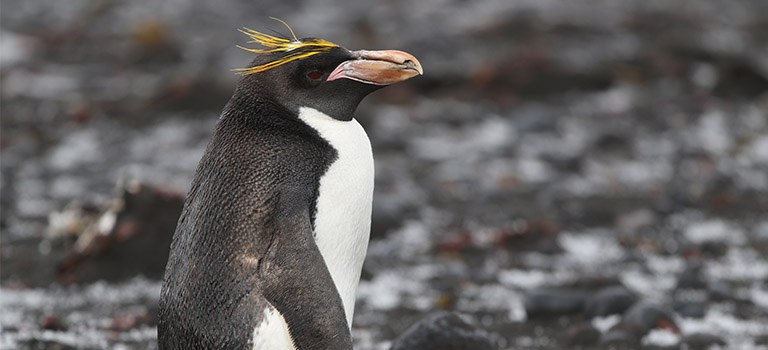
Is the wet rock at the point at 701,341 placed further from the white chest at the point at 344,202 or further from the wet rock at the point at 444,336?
the white chest at the point at 344,202

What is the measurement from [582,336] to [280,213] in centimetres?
225

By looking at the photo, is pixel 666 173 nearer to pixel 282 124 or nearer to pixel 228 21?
pixel 282 124

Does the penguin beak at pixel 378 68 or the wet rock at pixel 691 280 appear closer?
the penguin beak at pixel 378 68

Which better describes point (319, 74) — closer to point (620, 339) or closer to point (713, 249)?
point (620, 339)

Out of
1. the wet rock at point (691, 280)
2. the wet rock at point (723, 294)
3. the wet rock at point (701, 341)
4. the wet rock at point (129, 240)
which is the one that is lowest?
the wet rock at point (701, 341)

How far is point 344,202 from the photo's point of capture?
4.17 meters

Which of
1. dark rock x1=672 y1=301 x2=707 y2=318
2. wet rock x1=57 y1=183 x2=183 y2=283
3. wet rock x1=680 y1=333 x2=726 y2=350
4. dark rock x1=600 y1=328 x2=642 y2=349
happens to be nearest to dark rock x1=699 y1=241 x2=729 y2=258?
dark rock x1=672 y1=301 x2=707 y2=318

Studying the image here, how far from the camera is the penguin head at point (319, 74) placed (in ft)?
14.0

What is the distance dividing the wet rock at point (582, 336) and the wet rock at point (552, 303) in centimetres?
39

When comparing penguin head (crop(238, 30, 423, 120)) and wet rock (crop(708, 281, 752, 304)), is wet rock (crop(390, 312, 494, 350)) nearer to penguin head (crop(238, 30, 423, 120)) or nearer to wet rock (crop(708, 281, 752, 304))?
penguin head (crop(238, 30, 423, 120))

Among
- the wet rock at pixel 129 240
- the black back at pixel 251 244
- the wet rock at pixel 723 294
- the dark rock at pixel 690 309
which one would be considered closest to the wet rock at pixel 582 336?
the dark rock at pixel 690 309

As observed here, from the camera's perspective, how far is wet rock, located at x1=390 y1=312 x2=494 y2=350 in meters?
5.10

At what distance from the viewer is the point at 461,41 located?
13141mm

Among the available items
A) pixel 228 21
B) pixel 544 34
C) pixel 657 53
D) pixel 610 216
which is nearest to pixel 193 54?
pixel 228 21
